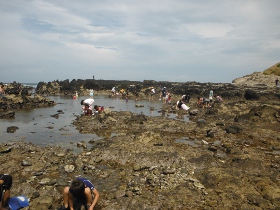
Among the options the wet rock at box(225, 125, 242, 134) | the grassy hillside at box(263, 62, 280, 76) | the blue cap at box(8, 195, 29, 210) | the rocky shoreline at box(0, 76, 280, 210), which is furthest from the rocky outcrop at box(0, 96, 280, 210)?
the grassy hillside at box(263, 62, 280, 76)

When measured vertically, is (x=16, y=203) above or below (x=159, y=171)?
above

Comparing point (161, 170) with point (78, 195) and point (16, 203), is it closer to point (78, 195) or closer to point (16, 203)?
point (78, 195)

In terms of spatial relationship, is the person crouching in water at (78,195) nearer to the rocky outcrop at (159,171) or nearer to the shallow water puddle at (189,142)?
the rocky outcrop at (159,171)

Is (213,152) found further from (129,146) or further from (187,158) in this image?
(129,146)

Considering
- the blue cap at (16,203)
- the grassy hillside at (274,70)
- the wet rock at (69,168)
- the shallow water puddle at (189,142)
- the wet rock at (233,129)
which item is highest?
the grassy hillside at (274,70)

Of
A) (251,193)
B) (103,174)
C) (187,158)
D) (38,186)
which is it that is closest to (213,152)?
(187,158)

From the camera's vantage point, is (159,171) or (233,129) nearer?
(159,171)

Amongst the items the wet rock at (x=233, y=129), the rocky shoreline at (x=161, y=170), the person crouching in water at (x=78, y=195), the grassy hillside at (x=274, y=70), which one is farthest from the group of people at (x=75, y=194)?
the grassy hillside at (x=274, y=70)

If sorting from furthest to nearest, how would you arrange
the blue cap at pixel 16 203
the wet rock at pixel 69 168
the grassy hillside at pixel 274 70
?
the grassy hillside at pixel 274 70 < the wet rock at pixel 69 168 < the blue cap at pixel 16 203

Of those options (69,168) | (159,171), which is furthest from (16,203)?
(159,171)

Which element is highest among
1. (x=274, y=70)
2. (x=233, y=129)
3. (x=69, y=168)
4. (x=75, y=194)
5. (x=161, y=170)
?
(x=274, y=70)

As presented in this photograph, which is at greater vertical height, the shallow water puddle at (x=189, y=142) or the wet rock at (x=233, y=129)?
the wet rock at (x=233, y=129)

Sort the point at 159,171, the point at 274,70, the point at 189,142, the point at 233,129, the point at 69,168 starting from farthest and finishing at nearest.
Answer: the point at 274,70 → the point at 233,129 → the point at 189,142 → the point at 69,168 → the point at 159,171

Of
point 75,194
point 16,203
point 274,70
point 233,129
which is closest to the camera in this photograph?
point 75,194
